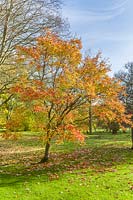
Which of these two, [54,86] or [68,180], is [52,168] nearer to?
[68,180]

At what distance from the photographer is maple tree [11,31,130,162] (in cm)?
1389

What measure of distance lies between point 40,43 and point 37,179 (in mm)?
6474

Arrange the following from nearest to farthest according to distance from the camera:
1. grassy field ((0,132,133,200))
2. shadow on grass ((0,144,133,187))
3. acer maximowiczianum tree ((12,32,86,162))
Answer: grassy field ((0,132,133,200)) → shadow on grass ((0,144,133,187)) → acer maximowiczianum tree ((12,32,86,162))

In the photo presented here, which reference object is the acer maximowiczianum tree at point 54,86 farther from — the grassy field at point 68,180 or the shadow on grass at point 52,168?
the grassy field at point 68,180

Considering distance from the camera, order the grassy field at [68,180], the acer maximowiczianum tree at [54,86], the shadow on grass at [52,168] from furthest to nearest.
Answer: the acer maximowiczianum tree at [54,86], the shadow on grass at [52,168], the grassy field at [68,180]

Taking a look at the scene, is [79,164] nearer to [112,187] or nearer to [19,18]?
[112,187]

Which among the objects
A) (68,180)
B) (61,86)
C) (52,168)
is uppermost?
(61,86)

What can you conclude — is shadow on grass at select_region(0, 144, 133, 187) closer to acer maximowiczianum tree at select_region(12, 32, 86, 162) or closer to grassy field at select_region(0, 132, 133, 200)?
grassy field at select_region(0, 132, 133, 200)

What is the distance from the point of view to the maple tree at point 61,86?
547 inches

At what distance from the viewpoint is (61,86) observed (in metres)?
14.2

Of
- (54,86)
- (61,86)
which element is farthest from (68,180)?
(54,86)

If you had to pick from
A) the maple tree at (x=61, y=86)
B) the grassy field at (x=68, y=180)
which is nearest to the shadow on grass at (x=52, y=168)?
the grassy field at (x=68, y=180)

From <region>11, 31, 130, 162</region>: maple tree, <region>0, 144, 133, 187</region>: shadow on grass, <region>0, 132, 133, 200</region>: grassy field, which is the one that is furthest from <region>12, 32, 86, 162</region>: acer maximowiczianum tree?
<region>0, 132, 133, 200</region>: grassy field

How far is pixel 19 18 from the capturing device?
15867mm
